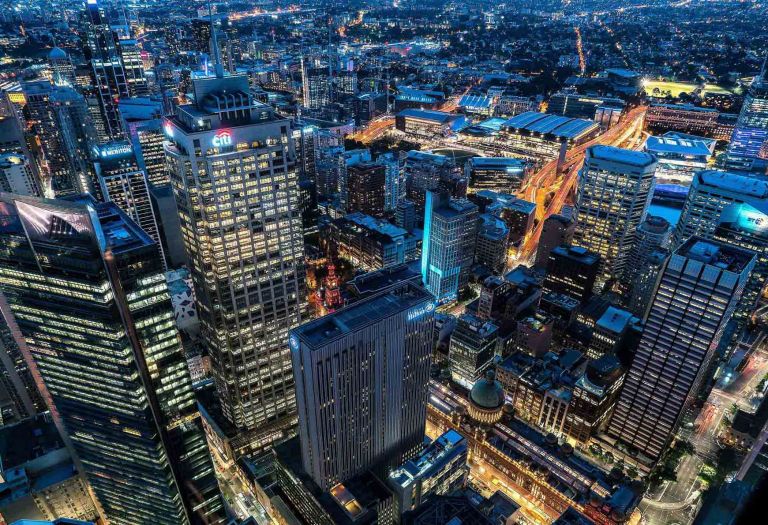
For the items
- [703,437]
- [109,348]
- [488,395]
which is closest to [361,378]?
[109,348]

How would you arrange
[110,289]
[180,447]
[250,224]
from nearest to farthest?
[110,289] < [180,447] < [250,224]

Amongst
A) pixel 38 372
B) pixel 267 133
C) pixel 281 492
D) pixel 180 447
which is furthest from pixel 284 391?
pixel 267 133

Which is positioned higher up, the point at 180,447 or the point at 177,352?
the point at 177,352

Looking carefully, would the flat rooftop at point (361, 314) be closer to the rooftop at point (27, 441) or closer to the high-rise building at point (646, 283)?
the rooftop at point (27, 441)

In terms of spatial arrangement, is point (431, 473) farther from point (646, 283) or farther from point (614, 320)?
point (646, 283)

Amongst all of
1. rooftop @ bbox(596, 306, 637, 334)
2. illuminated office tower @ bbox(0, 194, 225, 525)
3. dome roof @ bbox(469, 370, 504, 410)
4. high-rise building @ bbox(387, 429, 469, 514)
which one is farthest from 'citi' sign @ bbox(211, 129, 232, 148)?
rooftop @ bbox(596, 306, 637, 334)

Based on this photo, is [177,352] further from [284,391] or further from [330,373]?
[284,391]

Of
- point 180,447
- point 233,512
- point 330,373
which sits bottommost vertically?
point 233,512
